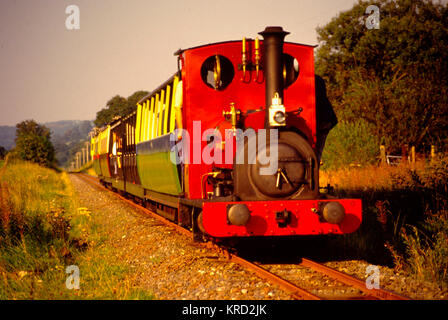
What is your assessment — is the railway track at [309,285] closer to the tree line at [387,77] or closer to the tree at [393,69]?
the tree line at [387,77]

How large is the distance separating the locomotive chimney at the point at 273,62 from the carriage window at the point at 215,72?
2.71 ft

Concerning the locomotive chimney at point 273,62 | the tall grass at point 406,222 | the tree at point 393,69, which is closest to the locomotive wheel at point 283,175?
the locomotive chimney at point 273,62

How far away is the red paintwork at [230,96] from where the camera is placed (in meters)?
6.75

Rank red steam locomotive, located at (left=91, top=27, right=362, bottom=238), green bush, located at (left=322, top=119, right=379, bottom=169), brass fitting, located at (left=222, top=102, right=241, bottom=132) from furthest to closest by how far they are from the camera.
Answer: green bush, located at (left=322, top=119, right=379, bottom=169), brass fitting, located at (left=222, top=102, right=241, bottom=132), red steam locomotive, located at (left=91, top=27, right=362, bottom=238)

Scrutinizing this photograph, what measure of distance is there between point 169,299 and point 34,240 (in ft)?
11.6

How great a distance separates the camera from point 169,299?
5.02 meters

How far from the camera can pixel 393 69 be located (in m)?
29.4

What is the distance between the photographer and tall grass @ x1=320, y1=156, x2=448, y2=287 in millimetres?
6042

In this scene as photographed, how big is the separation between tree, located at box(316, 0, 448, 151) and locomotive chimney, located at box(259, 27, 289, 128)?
15.6 m

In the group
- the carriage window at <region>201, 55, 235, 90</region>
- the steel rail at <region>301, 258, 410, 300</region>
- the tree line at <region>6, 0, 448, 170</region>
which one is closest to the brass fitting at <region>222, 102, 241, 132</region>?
the carriage window at <region>201, 55, 235, 90</region>

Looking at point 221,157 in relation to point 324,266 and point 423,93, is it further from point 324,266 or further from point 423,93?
point 423,93

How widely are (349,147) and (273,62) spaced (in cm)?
1294
